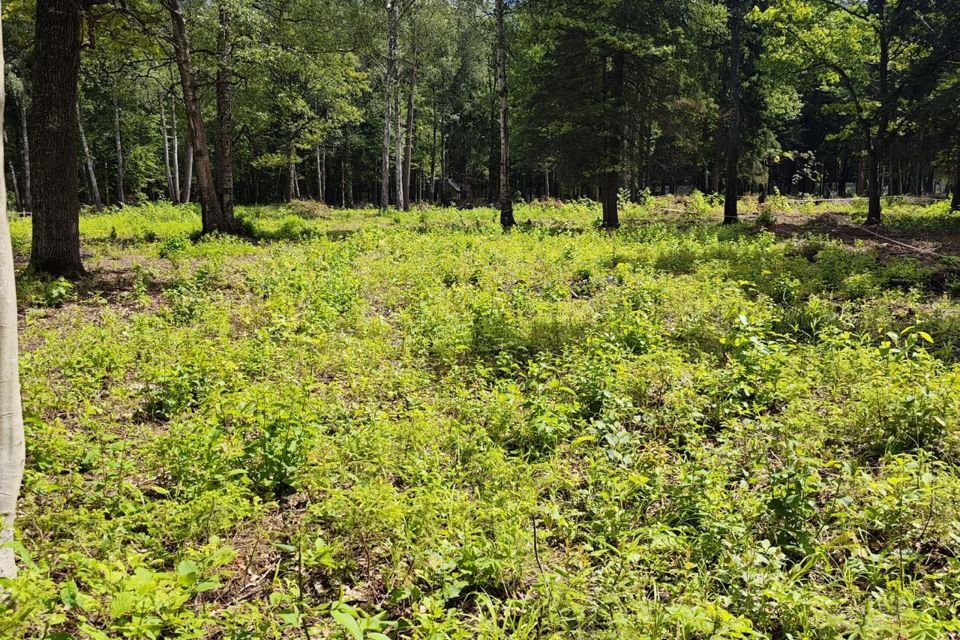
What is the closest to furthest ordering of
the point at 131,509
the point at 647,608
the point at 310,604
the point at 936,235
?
the point at 647,608
the point at 310,604
the point at 131,509
the point at 936,235

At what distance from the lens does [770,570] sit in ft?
11.2

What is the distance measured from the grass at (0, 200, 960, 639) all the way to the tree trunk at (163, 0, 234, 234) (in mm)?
7394

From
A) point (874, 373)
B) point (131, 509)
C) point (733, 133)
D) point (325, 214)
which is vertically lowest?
point (131, 509)

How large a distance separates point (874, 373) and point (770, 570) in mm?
3381

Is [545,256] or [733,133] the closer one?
[545,256]

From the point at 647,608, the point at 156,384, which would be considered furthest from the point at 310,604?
the point at 156,384

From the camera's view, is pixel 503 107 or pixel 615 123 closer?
pixel 615 123

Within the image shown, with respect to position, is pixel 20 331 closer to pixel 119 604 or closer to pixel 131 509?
pixel 131 509

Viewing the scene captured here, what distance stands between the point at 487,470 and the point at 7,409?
10.2ft

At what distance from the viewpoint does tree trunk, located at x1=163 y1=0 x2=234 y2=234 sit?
46.1ft

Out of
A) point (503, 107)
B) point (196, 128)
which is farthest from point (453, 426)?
point (503, 107)

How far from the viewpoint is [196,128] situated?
15.3 metres

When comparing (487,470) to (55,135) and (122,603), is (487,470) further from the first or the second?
(55,135)

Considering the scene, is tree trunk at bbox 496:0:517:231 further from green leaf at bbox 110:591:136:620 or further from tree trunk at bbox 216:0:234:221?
green leaf at bbox 110:591:136:620
